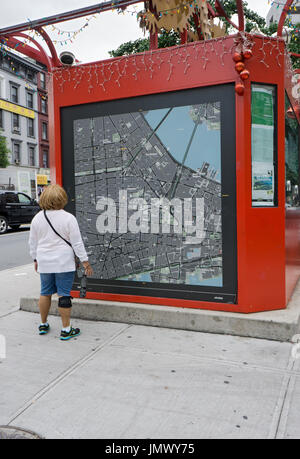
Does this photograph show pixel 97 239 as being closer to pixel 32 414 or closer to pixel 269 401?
pixel 32 414

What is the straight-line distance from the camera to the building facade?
3512 cm

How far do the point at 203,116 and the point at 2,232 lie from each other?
13393 millimetres

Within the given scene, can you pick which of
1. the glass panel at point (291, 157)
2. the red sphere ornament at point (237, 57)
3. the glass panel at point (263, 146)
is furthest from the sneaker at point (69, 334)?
the red sphere ornament at point (237, 57)

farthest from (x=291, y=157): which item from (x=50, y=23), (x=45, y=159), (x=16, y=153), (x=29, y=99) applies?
(x=45, y=159)

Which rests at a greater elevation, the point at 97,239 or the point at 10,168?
the point at 10,168

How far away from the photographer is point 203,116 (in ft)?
13.7

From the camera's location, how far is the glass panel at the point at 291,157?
15.2ft

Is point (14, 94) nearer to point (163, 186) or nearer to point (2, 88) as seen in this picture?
point (2, 88)

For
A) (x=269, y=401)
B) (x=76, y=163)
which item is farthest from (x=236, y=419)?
(x=76, y=163)

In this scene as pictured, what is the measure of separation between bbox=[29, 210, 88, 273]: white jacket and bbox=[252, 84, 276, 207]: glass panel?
1.88 m

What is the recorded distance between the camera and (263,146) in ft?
13.4

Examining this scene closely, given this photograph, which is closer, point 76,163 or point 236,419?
point 236,419

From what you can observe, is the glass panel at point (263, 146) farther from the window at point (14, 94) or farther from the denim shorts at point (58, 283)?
the window at point (14, 94)

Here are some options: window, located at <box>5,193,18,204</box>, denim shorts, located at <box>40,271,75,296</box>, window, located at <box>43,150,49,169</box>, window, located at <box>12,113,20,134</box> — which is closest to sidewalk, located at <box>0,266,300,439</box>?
denim shorts, located at <box>40,271,75,296</box>
